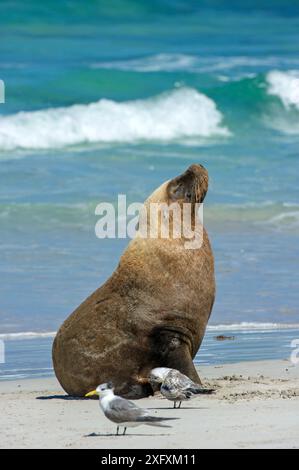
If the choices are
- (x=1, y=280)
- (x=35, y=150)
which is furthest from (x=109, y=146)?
(x=1, y=280)

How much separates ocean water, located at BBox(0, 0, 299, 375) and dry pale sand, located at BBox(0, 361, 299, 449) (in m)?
1.14

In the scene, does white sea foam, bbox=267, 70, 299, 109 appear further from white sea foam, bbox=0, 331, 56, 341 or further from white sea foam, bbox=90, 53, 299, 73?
white sea foam, bbox=0, 331, 56, 341

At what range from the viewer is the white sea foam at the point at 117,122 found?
29.4 meters

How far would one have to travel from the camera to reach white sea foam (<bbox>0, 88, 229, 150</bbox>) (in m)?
29.4

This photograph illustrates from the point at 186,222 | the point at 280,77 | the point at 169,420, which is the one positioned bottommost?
the point at 169,420

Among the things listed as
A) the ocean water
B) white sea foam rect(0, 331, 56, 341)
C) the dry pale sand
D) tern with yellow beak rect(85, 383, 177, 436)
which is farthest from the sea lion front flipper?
white sea foam rect(0, 331, 56, 341)

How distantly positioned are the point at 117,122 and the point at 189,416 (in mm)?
23300

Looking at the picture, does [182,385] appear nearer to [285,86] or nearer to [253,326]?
[253,326]

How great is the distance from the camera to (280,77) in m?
35.0

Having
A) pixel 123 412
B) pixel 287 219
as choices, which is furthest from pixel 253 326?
pixel 287 219

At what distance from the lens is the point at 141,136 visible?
30.6 metres

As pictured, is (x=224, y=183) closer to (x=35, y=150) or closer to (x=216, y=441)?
(x=35, y=150)

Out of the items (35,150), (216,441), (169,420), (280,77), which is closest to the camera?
(216,441)

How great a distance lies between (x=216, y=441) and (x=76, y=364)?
2.44m
